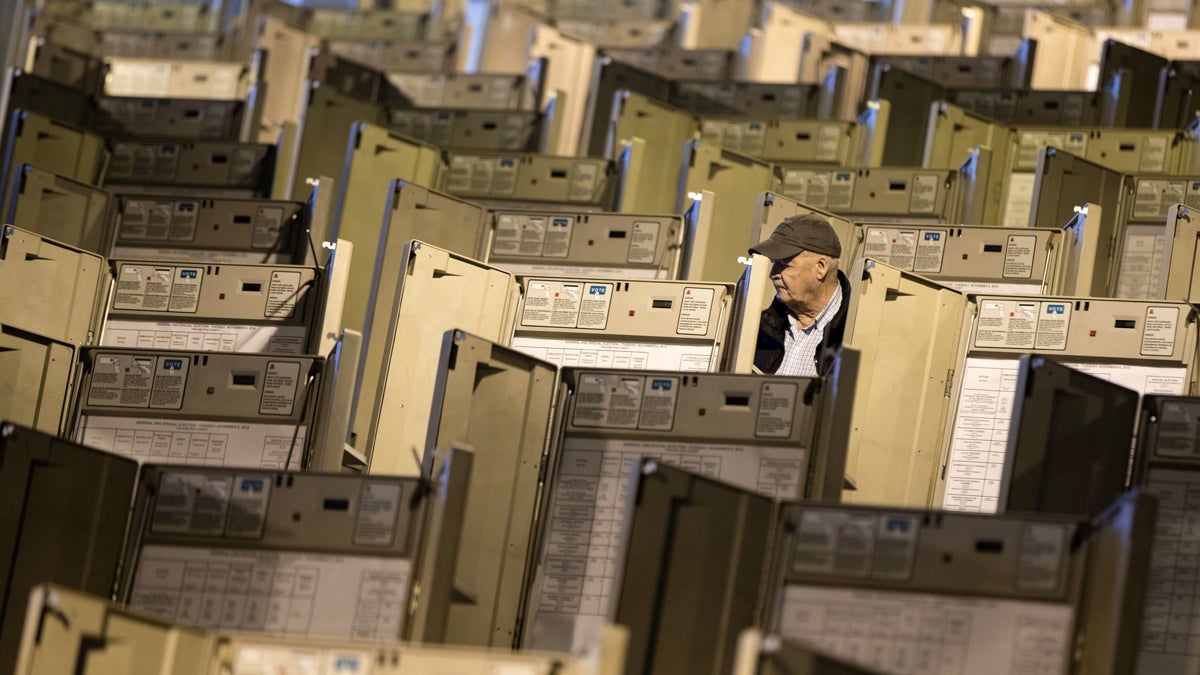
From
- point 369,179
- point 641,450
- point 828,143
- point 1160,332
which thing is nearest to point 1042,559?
point 641,450

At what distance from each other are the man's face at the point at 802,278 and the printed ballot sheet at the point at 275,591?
191cm

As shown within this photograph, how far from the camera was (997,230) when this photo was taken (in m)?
6.84

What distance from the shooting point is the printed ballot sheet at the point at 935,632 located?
4.29 meters

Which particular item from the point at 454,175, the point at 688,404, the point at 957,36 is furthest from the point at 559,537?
the point at 957,36

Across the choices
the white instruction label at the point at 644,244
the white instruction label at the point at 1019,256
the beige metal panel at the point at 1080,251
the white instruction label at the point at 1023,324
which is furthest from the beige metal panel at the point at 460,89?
the white instruction label at the point at 1023,324

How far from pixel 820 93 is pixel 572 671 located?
609 cm

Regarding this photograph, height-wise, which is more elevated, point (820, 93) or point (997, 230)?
point (820, 93)

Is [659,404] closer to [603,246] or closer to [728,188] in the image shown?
[603,246]

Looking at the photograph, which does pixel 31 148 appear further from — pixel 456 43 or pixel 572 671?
pixel 572 671

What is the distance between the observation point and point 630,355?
20.1ft

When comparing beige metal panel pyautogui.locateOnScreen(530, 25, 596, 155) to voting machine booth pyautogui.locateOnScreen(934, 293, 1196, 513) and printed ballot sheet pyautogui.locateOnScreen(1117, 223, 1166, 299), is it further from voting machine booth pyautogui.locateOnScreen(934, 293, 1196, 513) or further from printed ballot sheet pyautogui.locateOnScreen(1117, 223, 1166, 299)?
voting machine booth pyautogui.locateOnScreen(934, 293, 1196, 513)

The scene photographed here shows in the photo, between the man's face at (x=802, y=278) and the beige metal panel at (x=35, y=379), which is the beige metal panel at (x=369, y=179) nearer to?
the beige metal panel at (x=35, y=379)

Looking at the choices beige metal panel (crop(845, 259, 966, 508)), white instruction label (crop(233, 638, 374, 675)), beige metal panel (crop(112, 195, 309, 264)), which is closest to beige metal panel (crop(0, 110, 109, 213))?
beige metal panel (crop(112, 195, 309, 264))

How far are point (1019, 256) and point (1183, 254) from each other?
0.55 m
